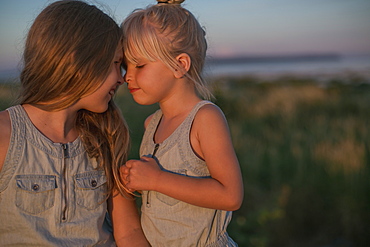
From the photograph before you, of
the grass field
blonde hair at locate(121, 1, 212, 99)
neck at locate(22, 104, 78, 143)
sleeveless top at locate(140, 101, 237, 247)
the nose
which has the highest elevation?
blonde hair at locate(121, 1, 212, 99)

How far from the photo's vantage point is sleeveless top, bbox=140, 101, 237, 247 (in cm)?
224

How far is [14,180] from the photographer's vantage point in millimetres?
2041

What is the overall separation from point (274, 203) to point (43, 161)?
2.78 m

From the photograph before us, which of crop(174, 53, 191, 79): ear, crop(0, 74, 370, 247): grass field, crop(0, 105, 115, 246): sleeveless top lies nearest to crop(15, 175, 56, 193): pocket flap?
crop(0, 105, 115, 246): sleeveless top

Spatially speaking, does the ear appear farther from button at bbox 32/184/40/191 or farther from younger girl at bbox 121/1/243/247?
button at bbox 32/184/40/191

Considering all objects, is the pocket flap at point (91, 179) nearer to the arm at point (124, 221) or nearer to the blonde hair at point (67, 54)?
the blonde hair at point (67, 54)

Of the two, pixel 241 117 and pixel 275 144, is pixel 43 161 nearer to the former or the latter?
pixel 275 144

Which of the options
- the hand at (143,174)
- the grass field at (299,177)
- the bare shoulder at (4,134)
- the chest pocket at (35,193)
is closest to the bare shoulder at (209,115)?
the hand at (143,174)

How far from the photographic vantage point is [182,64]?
2393mm

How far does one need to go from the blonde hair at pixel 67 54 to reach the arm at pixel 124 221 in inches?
10.8

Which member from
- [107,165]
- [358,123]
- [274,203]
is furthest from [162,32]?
[358,123]

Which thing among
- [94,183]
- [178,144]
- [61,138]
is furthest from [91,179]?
[178,144]

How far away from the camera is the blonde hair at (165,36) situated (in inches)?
91.2

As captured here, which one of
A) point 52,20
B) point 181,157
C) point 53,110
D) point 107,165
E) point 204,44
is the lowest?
point 107,165
